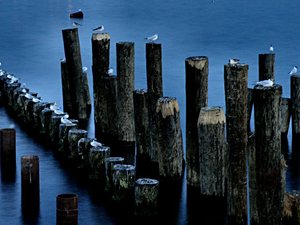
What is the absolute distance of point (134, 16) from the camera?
58969 mm

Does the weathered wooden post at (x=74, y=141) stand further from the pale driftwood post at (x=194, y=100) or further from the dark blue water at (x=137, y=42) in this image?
the pale driftwood post at (x=194, y=100)

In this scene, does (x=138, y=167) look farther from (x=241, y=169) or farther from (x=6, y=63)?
(x=6, y=63)

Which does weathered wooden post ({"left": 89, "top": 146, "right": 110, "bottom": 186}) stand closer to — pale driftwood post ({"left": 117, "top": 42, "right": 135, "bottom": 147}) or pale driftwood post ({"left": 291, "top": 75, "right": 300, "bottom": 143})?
pale driftwood post ({"left": 117, "top": 42, "right": 135, "bottom": 147})

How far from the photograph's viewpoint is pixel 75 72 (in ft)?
71.9

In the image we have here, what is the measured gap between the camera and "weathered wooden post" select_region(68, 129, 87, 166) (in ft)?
58.1

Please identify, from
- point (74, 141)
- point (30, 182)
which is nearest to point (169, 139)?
point (74, 141)

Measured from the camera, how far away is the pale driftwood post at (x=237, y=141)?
1435cm

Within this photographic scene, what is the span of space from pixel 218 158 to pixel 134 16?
44.3 metres

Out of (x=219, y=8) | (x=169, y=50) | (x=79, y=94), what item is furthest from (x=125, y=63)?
(x=219, y=8)

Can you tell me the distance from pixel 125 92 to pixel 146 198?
4.84 m

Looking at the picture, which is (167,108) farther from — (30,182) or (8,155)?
(8,155)

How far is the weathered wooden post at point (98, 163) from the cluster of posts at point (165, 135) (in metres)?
0.02

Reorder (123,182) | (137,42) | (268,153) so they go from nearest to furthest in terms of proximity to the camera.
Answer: (268,153)
(123,182)
(137,42)

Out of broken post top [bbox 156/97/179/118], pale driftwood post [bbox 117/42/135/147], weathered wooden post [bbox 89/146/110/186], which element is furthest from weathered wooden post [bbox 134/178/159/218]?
pale driftwood post [bbox 117/42/135/147]
